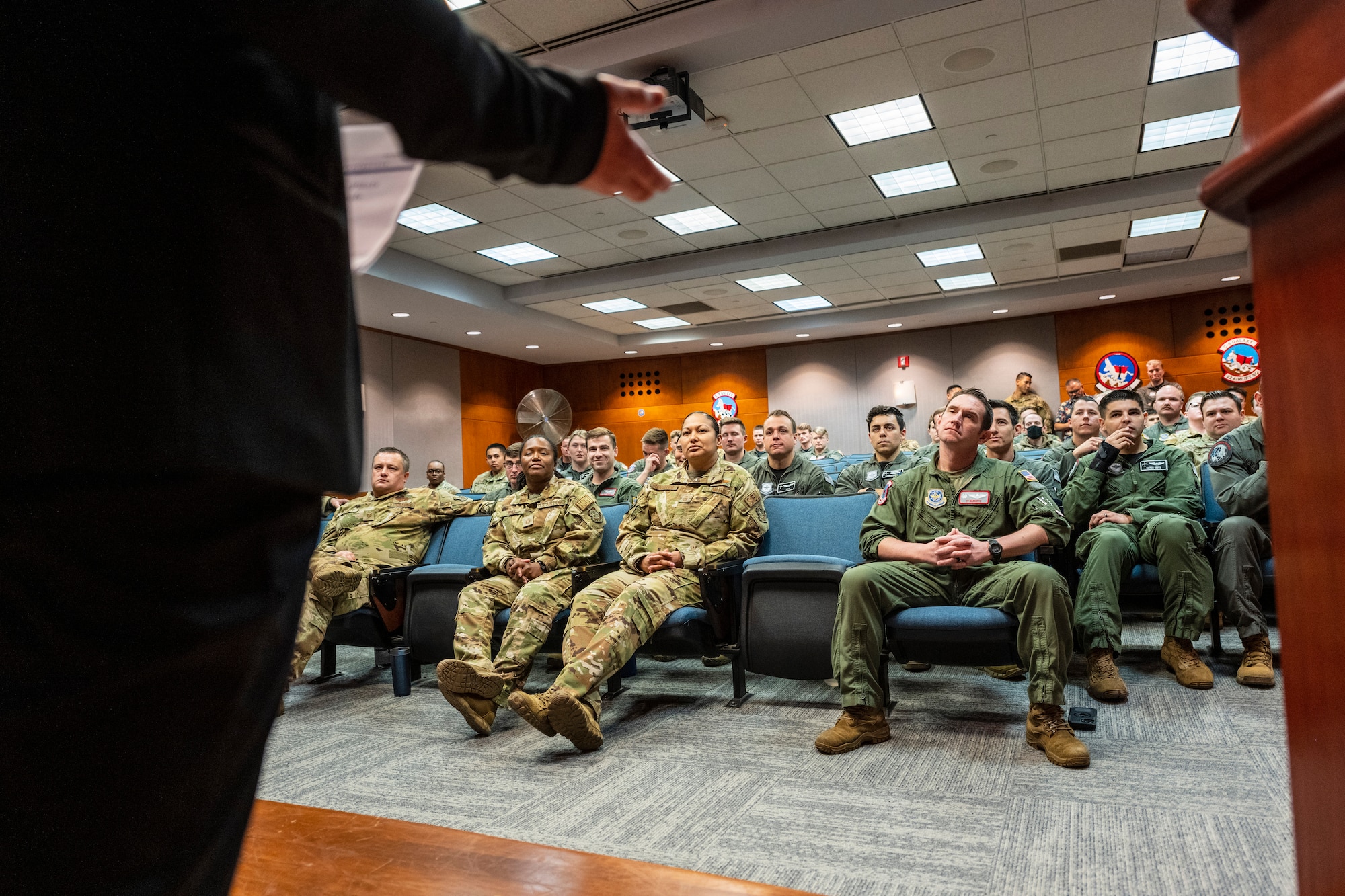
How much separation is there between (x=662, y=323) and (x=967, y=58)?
7.89m

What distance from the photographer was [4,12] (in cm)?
46

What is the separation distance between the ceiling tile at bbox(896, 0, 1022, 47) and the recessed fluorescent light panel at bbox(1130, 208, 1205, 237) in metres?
4.69

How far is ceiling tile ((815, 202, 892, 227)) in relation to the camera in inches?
318

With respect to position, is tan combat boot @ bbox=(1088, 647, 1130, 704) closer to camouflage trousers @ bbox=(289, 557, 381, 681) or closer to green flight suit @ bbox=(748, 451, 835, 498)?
green flight suit @ bbox=(748, 451, 835, 498)

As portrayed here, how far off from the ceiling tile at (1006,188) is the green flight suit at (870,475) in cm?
390

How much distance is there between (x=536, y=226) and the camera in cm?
807

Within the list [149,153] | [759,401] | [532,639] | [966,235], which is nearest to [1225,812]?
[532,639]

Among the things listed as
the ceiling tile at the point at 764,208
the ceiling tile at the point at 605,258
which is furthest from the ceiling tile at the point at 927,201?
the ceiling tile at the point at 605,258

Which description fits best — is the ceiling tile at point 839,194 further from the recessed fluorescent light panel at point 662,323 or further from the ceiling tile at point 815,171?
the recessed fluorescent light panel at point 662,323

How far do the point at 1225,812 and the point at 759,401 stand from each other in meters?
12.6

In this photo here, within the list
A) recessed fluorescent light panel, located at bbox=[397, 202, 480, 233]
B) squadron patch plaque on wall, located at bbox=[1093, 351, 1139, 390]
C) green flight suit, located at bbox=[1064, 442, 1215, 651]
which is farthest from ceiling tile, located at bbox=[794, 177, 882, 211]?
squadron patch plaque on wall, located at bbox=[1093, 351, 1139, 390]

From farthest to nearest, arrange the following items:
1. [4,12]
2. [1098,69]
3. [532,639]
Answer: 1. [1098,69]
2. [532,639]
3. [4,12]

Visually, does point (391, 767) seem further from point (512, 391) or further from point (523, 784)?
point (512, 391)

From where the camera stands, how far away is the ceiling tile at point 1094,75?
523 cm
